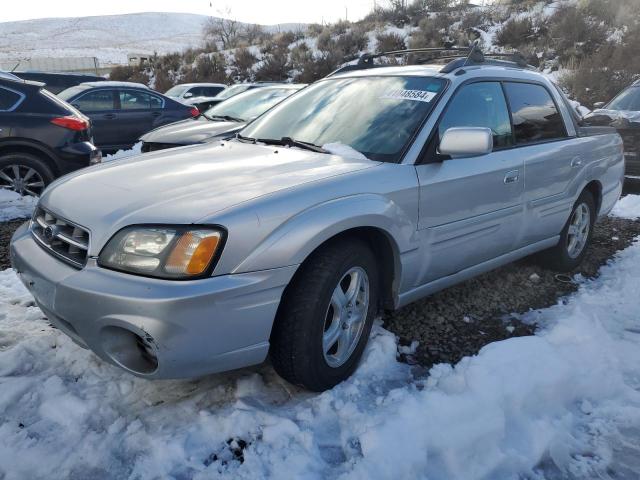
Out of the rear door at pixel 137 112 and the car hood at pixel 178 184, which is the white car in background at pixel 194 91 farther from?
the car hood at pixel 178 184

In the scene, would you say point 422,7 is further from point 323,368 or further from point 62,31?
point 62,31

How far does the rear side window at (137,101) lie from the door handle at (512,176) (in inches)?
324

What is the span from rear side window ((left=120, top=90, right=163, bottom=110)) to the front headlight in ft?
27.9

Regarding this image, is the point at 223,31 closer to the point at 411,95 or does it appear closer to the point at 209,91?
the point at 209,91

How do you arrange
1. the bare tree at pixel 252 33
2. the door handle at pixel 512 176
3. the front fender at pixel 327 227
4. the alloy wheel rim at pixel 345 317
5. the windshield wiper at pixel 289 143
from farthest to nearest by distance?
the bare tree at pixel 252 33, the door handle at pixel 512 176, the windshield wiper at pixel 289 143, the alloy wheel rim at pixel 345 317, the front fender at pixel 327 227

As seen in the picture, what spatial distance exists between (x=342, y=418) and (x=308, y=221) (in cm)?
92

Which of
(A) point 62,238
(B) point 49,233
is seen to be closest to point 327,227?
(A) point 62,238

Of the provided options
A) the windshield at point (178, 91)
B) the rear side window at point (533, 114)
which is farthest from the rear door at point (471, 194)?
the windshield at point (178, 91)

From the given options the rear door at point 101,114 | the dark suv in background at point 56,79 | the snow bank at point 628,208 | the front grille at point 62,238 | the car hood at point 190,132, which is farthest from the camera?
the dark suv in background at point 56,79

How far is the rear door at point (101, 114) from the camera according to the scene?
9594 millimetres

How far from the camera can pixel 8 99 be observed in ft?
19.5

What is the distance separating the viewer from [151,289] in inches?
82.8

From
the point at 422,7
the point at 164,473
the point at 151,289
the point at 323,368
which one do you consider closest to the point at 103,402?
the point at 164,473

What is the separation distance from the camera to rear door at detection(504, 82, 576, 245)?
375 centimetres
